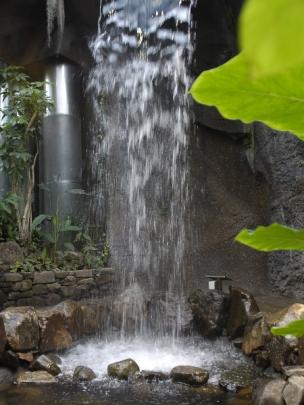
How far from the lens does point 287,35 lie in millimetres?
135

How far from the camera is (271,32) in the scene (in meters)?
0.13

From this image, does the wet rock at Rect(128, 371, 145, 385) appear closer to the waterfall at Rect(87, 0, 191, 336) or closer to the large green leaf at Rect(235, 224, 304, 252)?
the waterfall at Rect(87, 0, 191, 336)

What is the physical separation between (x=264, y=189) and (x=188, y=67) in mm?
2371

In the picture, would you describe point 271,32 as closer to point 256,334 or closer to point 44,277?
point 256,334

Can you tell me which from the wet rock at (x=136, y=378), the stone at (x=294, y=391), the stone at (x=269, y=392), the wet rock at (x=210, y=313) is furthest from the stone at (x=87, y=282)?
the stone at (x=294, y=391)

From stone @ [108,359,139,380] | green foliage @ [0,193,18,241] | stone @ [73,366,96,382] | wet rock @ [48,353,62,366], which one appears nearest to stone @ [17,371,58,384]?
stone @ [73,366,96,382]

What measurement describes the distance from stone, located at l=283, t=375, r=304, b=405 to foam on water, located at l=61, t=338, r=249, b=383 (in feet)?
2.86

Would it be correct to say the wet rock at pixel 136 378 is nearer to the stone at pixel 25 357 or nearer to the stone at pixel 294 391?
the stone at pixel 25 357

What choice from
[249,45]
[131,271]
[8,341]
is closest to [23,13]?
[131,271]

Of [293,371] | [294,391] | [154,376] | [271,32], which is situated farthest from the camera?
[154,376]

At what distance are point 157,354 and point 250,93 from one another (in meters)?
4.29

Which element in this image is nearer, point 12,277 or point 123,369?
point 123,369

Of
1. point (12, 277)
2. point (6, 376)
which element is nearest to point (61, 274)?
point (12, 277)

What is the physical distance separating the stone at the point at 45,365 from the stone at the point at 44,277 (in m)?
1.44
